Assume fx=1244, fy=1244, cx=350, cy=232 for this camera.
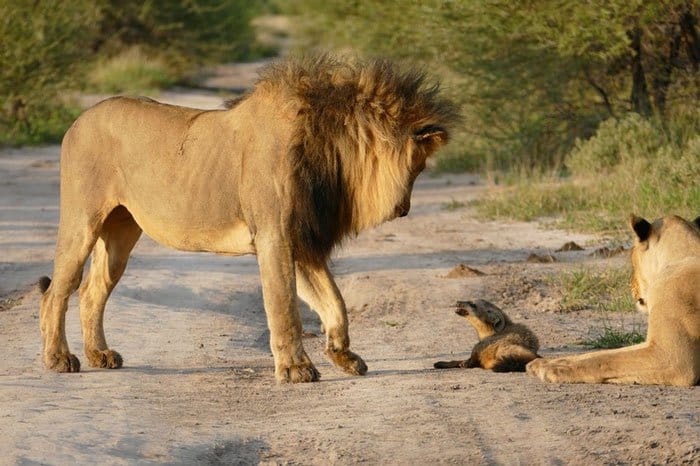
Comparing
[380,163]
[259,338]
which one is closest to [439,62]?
[259,338]

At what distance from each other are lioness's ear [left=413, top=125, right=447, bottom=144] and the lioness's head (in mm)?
1157

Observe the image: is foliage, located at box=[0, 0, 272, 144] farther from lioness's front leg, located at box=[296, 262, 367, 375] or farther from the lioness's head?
the lioness's head

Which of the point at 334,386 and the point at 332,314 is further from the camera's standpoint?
the point at 332,314

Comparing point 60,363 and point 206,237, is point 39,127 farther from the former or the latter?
point 206,237

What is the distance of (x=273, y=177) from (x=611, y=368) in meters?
2.12

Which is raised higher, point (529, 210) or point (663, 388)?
point (663, 388)

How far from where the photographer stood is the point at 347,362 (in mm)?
7195

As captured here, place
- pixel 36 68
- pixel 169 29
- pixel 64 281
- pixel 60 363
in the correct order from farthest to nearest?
pixel 169 29
pixel 36 68
pixel 64 281
pixel 60 363

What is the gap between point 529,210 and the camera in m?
14.6

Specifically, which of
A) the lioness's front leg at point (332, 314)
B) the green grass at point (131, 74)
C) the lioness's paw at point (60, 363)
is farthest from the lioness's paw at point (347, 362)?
Answer: the green grass at point (131, 74)

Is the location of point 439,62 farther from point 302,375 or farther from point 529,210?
point 302,375

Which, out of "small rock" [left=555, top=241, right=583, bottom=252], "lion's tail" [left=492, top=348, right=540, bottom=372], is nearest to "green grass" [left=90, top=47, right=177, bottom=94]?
"small rock" [left=555, top=241, right=583, bottom=252]

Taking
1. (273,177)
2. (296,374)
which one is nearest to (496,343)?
(296,374)

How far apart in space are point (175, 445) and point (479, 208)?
10190 millimetres
